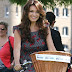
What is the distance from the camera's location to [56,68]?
12.8 ft

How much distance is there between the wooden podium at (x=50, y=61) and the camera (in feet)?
12.7

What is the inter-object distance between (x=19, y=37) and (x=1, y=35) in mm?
2107

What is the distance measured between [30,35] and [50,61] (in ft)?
2.02

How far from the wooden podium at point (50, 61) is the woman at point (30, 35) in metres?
0.44

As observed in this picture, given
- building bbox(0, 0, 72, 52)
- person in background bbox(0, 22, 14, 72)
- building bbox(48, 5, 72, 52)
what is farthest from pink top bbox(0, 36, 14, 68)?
building bbox(48, 5, 72, 52)

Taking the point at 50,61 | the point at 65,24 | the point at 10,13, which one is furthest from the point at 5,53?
the point at 65,24

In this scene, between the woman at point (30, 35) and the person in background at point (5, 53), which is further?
the person in background at point (5, 53)

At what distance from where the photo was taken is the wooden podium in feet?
12.7

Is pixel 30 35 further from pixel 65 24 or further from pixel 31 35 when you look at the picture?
pixel 65 24

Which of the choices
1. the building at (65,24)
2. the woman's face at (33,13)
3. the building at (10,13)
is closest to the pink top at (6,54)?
the woman's face at (33,13)

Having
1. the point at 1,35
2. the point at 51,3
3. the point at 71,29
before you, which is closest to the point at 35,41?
the point at 1,35

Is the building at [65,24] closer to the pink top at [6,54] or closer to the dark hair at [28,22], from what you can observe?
the pink top at [6,54]

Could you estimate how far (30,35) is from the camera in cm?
443

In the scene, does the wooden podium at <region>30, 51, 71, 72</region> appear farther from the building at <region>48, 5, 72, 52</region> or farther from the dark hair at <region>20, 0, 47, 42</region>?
the building at <region>48, 5, 72, 52</region>
